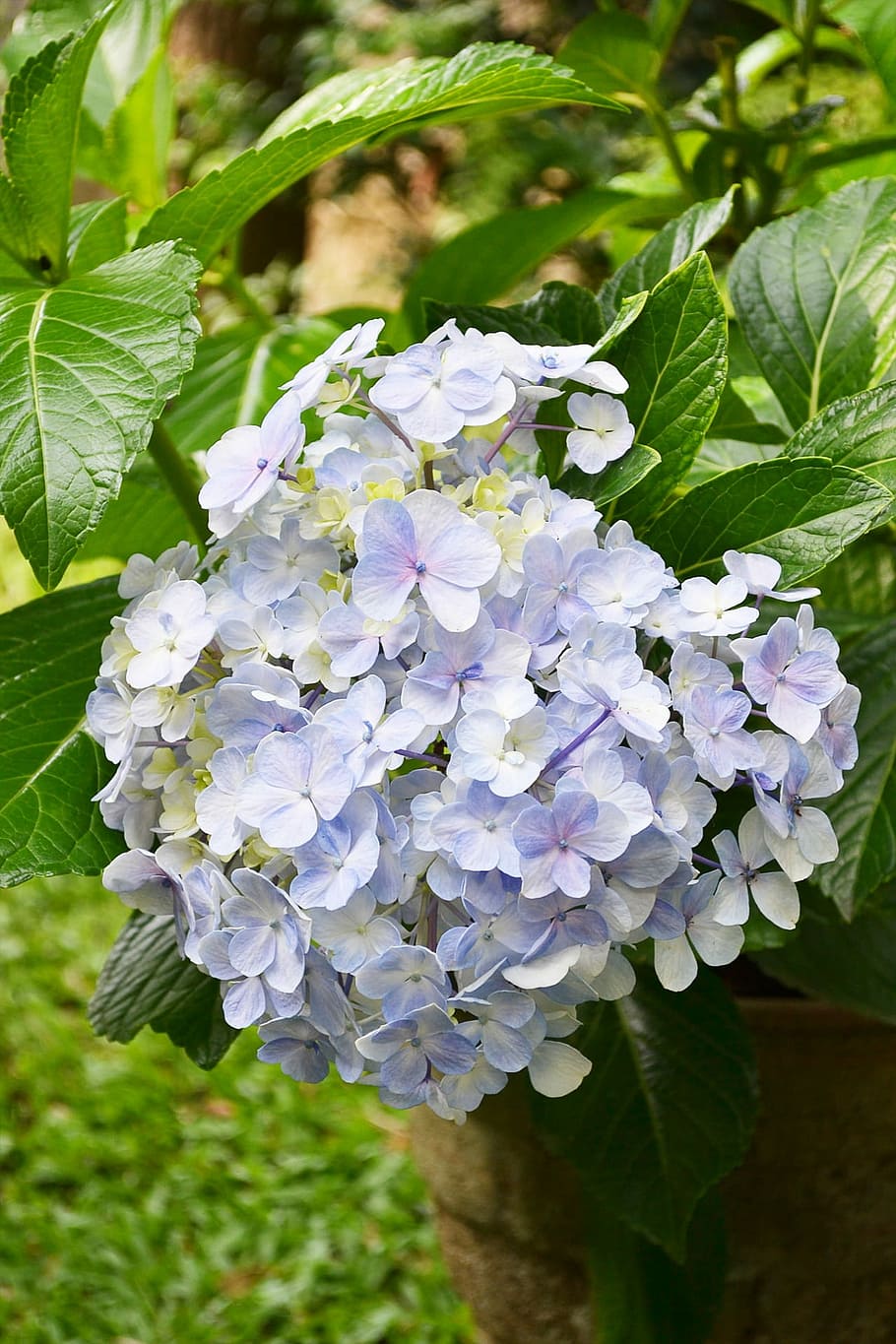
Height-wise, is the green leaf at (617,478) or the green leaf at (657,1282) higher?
the green leaf at (617,478)

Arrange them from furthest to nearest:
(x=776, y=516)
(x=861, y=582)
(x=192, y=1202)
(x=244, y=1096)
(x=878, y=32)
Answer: (x=244, y=1096)
(x=192, y=1202)
(x=861, y=582)
(x=878, y=32)
(x=776, y=516)

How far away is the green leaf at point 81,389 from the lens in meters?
0.51

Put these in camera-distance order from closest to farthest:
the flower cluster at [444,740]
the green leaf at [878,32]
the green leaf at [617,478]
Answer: the flower cluster at [444,740], the green leaf at [617,478], the green leaf at [878,32]

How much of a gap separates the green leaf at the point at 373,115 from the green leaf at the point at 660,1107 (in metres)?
0.47

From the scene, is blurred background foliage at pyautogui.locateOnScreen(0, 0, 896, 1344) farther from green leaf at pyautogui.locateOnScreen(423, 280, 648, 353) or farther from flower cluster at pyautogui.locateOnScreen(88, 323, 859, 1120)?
flower cluster at pyautogui.locateOnScreen(88, 323, 859, 1120)

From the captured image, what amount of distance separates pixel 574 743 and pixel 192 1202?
1.18m

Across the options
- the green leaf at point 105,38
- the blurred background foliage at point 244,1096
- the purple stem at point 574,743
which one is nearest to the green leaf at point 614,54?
the blurred background foliage at point 244,1096

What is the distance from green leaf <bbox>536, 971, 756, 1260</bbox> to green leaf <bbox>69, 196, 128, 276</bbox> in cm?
52

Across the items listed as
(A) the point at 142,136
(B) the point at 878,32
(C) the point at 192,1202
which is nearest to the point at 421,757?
(B) the point at 878,32

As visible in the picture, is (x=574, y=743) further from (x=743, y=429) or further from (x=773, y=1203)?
(x=773, y=1203)

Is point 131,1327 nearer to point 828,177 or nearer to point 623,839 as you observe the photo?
point 623,839

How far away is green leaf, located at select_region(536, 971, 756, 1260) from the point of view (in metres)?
0.72

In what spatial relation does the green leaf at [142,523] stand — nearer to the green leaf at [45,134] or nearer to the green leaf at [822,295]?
the green leaf at [45,134]

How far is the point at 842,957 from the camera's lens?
2.48ft
